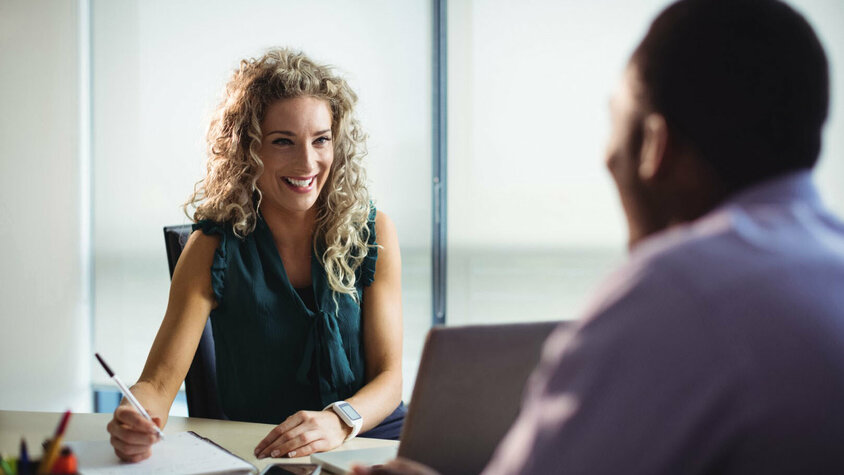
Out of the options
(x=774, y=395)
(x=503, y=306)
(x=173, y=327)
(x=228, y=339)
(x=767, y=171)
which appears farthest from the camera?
(x=503, y=306)

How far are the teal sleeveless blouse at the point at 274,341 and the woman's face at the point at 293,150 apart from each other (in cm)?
17

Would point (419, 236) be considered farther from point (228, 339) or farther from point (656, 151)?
point (656, 151)

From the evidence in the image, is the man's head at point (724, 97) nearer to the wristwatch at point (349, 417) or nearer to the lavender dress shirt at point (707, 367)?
the lavender dress shirt at point (707, 367)

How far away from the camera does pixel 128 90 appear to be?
415 cm

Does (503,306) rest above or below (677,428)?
below

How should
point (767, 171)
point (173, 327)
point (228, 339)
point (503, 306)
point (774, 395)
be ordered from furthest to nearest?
point (503, 306) → point (228, 339) → point (173, 327) → point (767, 171) → point (774, 395)

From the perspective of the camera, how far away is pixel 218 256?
182 cm

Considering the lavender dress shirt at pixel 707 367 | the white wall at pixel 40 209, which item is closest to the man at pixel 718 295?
the lavender dress shirt at pixel 707 367

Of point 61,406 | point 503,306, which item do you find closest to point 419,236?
point 503,306

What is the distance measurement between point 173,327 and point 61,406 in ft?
9.52

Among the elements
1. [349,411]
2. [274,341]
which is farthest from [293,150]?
[349,411]

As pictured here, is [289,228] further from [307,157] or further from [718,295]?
[718,295]

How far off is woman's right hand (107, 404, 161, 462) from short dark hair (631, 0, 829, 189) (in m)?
0.92

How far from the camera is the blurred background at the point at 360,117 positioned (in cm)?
391
